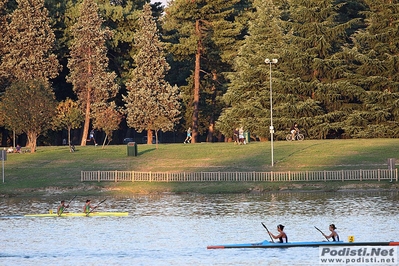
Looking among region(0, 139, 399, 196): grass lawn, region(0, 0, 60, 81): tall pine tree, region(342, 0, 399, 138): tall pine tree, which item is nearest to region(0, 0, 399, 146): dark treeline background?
region(342, 0, 399, 138): tall pine tree

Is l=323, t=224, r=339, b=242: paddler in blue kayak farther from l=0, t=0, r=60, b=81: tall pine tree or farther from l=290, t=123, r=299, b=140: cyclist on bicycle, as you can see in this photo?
l=0, t=0, r=60, b=81: tall pine tree

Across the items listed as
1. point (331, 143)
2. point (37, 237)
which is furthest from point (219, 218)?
point (331, 143)

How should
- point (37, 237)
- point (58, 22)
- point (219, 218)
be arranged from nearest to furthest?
point (37, 237), point (219, 218), point (58, 22)

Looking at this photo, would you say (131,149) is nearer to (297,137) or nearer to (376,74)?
(297,137)

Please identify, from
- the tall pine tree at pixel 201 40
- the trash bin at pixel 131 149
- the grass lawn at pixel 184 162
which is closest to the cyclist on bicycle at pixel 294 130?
the grass lawn at pixel 184 162

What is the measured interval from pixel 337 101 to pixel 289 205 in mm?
46708

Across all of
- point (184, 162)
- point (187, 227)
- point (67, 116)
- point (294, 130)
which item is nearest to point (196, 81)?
point (294, 130)

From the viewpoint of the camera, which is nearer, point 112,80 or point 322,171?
point 322,171

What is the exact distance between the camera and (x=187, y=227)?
4781 cm

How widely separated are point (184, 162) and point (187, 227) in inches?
1274

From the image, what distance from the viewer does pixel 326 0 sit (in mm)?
103188

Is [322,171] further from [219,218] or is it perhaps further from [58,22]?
[58,22]

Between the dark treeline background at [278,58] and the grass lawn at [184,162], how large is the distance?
1019 centimetres

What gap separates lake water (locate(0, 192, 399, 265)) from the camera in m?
38.0
